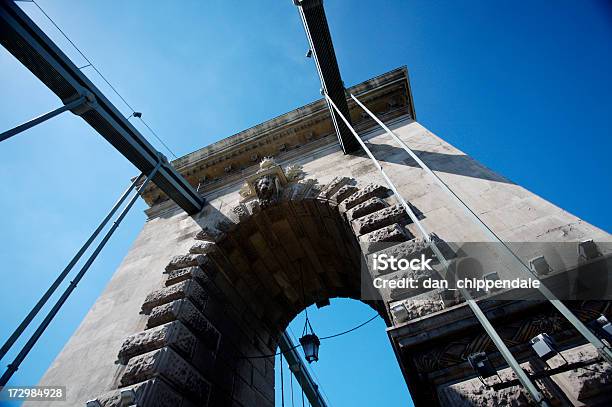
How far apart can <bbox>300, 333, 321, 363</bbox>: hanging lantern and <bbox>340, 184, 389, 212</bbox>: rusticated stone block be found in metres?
2.60

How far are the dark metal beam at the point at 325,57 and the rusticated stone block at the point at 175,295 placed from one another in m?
4.08

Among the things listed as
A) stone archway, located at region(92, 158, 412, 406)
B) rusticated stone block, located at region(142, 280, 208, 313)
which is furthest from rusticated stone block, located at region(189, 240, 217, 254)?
rusticated stone block, located at region(142, 280, 208, 313)

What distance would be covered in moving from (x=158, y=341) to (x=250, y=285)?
263cm

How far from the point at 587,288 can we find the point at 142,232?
795 centimetres

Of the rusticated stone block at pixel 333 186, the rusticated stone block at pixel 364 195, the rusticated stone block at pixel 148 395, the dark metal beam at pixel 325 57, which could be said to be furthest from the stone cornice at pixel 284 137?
the rusticated stone block at pixel 148 395

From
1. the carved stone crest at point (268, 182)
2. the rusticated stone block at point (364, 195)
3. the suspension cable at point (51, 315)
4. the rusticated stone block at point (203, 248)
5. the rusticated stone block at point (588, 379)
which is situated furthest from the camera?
the carved stone crest at point (268, 182)

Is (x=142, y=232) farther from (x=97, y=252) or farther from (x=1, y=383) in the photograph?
(x=1, y=383)

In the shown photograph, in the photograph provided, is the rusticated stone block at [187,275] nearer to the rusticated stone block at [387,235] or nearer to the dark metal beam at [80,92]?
the dark metal beam at [80,92]

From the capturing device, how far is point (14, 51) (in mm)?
4797

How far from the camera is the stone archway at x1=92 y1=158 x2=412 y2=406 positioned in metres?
4.12

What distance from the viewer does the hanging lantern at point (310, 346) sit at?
5773 millimetres

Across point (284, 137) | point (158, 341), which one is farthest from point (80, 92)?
point (158, 341)

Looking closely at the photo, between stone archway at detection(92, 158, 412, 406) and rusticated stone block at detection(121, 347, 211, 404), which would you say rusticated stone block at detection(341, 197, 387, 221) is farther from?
rusticated stone block at detection(121, 347, 211, 404)

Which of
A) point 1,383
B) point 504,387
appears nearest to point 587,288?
point 504,387
